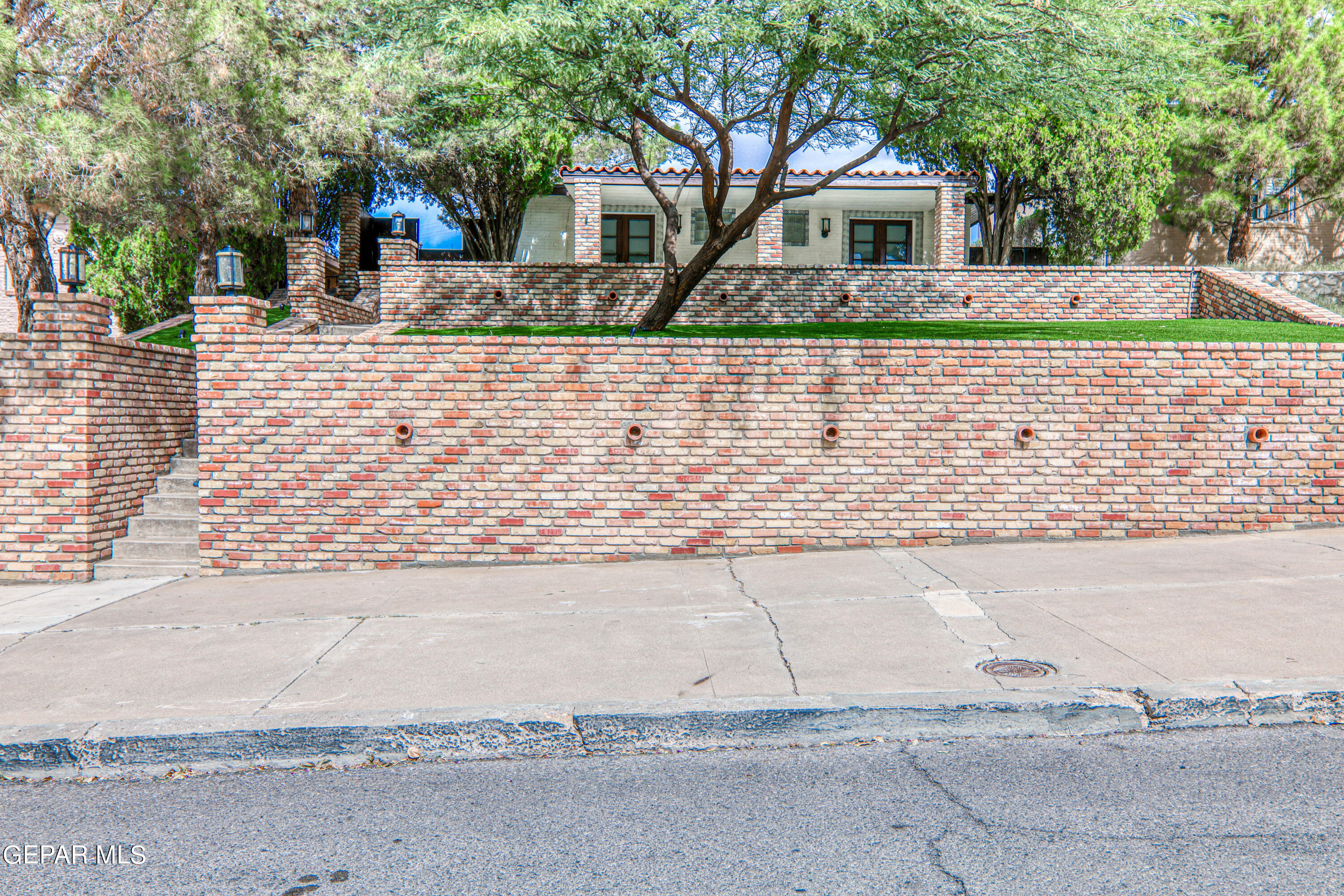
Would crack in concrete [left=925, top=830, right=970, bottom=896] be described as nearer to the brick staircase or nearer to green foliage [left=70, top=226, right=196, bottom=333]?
the brick staircase

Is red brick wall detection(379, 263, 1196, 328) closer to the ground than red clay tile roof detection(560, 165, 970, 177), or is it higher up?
closer to the ground

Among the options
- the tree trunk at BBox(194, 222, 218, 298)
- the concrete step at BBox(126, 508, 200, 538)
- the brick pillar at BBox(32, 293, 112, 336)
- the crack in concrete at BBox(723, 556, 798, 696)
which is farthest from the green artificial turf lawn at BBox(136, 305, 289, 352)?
the crack in concrete at BBox(723, 556, 798, 696)

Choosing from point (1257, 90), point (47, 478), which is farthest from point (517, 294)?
point (1257, 90)

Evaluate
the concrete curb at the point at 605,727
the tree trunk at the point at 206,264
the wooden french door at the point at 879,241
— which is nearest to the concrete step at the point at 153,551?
the concrete curb at the point at 605,727

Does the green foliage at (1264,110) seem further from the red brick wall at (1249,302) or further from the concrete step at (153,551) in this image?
the concrete step at (153,551)

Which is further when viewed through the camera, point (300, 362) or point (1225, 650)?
point (300, 362)

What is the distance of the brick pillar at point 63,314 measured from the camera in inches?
300

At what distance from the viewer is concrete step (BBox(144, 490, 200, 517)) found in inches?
339

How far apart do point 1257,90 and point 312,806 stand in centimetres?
2419

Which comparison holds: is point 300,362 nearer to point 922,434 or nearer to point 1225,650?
point 922,434

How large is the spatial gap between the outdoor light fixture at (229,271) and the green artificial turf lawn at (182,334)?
389cm

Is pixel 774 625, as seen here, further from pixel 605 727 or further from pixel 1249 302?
pixel 1249 302

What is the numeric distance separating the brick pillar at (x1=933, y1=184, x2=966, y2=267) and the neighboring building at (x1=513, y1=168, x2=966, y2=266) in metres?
0.02

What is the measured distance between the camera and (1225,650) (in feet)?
15.7
